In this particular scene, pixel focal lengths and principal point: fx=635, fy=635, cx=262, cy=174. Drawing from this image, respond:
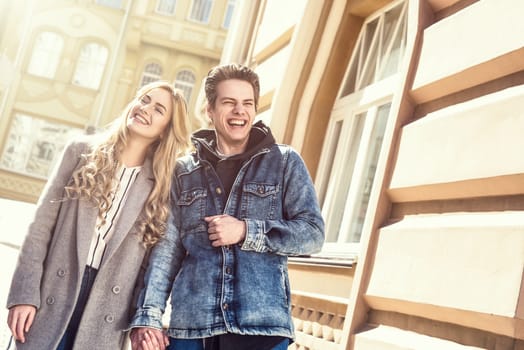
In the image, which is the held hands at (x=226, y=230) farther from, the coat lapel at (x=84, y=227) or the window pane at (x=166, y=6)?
the window pane at (x=166, y=6)

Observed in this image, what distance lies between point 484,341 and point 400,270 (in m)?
0.51

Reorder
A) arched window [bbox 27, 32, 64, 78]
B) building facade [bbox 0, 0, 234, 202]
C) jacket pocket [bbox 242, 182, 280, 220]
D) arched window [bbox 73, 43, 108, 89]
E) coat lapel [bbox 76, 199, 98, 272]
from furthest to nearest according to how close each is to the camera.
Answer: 1. arched window [bbox 73, 43, 108, 89]
2. arched window [bbox 27, 32, 64, 78]
3. building facade [bbox 0, 0, 234, 202]
4. coat lapel [bbox 76, 199, 98, 272]
5. jacket pocket [bbox 242, 182, 280, 220]

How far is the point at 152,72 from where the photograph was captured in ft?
77.8

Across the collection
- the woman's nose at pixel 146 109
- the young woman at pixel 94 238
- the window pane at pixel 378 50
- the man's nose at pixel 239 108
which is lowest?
the young woman at pixel 94 238

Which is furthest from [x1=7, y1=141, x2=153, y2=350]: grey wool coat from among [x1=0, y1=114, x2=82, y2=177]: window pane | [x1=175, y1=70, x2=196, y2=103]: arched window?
[x1=175, y1=70, x2=196, y2=103]: arched window

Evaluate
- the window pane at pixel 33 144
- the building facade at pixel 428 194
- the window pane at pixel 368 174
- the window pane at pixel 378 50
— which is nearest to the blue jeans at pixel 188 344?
the building facade at pixel 428 194

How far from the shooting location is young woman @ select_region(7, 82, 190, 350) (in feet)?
7.93

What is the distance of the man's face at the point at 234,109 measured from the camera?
93.4 inches

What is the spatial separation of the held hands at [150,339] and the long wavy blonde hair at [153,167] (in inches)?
14.3

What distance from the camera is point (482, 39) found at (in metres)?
2.28

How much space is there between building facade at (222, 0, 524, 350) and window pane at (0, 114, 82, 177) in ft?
66.6

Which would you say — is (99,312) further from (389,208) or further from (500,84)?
(500,84)

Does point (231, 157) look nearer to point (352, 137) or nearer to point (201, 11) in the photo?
point (352, 137)

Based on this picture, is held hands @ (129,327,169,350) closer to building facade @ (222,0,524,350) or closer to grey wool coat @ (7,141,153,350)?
grey wool coat @ (7,141,153,350)
